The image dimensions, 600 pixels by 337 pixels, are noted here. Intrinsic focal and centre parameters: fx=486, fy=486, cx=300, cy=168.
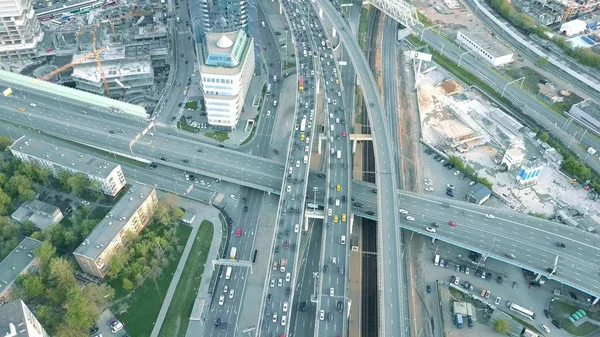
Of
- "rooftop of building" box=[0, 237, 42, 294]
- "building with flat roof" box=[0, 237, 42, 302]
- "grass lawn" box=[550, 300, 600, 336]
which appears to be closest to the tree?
"grass lawn" box=[550, 300, 600, 336]

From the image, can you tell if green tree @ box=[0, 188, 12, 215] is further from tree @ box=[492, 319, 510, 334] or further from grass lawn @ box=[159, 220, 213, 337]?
tree @ box=[492, 319, 510, 334]

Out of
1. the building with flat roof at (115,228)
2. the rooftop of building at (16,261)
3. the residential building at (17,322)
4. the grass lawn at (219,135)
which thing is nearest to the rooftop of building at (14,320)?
the residential building at (17,322)

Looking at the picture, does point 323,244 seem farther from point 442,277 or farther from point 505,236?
point 505,236

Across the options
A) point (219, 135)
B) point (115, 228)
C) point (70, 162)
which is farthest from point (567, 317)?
point (70, 162)

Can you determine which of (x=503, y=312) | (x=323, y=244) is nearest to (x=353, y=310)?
(x=323, y=244)

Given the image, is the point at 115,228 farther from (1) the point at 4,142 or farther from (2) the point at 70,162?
(1) the point at 4,142

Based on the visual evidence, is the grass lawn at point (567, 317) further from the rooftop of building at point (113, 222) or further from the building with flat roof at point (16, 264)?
the building with flat roof at point (16, 264)
